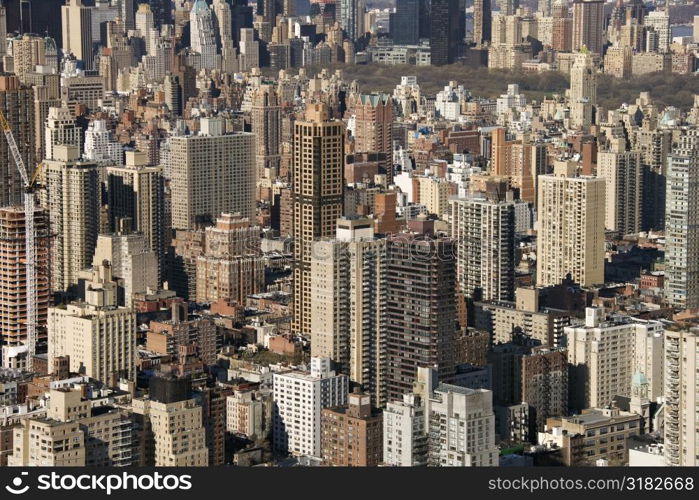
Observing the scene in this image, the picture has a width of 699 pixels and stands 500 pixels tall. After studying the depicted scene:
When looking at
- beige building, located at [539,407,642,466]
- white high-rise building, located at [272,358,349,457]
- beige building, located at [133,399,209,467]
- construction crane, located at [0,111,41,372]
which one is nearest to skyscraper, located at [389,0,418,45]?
construction crane, located at [0,111,41,372]

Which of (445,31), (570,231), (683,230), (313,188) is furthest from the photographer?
(445,31)

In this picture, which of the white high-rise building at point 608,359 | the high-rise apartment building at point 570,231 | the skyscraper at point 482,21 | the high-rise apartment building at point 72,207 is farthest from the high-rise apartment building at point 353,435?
the skyscraper at point 482,21

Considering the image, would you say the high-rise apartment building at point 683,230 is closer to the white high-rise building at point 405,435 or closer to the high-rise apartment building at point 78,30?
the white high-rise building at point 405,435

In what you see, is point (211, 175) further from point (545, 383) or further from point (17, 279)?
point (545, 383)

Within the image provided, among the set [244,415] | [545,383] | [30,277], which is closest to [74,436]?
[244,415]

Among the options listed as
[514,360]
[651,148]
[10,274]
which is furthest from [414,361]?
[651,148]

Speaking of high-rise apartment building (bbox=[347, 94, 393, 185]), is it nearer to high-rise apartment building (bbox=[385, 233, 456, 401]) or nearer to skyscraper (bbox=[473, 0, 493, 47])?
skyscraper (bbox=[473, 0, 493, 47])

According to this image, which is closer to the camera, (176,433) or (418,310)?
(176,433)
